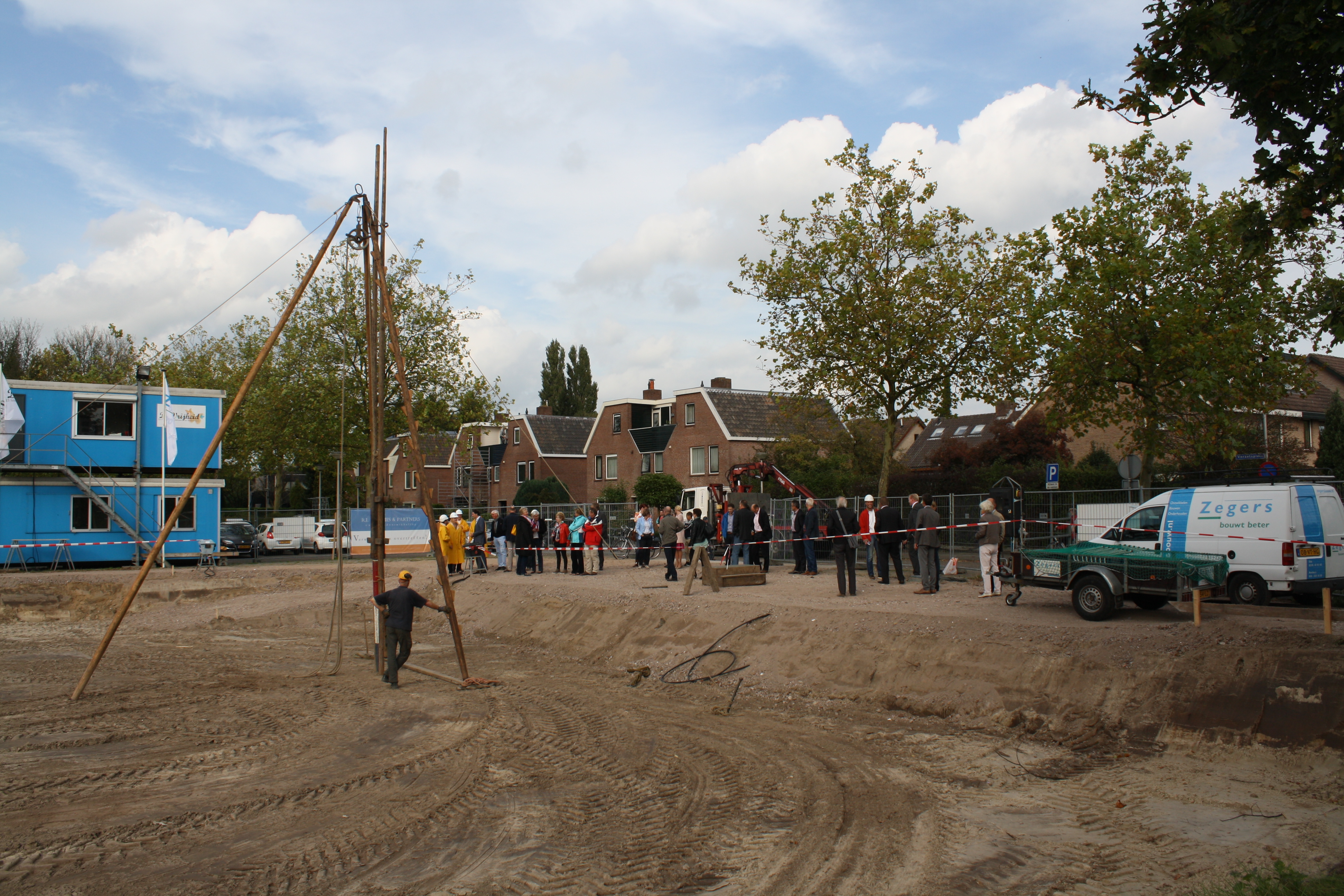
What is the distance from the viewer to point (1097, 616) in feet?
41.7

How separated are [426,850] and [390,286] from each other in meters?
35.1

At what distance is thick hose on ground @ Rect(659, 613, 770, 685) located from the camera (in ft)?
44.2

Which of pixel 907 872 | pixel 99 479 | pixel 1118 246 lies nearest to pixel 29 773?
pixel 907 872

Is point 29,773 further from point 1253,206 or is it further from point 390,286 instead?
point 390,286

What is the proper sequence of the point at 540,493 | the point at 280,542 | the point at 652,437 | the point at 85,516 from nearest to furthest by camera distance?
the point at 85,516
the point at 280,542
the point at 652,437
the point at 540,493

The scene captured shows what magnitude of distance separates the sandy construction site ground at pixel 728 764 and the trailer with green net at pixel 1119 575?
0.38m

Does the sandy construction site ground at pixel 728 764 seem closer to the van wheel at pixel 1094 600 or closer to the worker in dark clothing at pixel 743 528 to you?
the van wheel at pixel 1094 600

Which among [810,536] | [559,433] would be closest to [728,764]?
[810,536]

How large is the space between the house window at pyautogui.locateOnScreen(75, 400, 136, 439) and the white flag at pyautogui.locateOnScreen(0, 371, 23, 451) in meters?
1.62

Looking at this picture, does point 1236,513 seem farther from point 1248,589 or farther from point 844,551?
point 844,551

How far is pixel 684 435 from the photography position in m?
50.3

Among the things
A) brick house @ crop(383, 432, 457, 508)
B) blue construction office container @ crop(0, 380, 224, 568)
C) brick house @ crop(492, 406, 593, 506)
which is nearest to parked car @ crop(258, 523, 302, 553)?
blue construction office container @ crop(0, 380, 224, 568)

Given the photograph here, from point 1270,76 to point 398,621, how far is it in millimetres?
11205

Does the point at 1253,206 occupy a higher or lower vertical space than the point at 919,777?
higher
